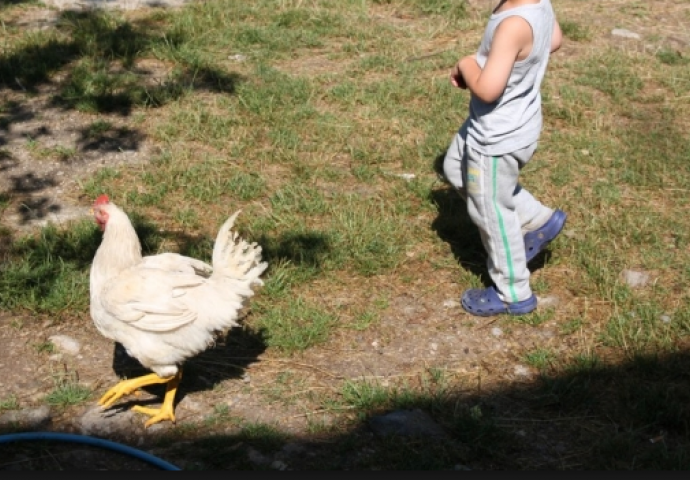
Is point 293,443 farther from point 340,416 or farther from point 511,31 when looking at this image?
point 511,31

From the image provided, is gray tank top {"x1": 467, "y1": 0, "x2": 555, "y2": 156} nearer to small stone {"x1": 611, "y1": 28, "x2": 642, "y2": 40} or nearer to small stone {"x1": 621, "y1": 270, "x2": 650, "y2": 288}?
small stone {"x1": 621, "y1": 270, "x2": 650, "y2": 288}

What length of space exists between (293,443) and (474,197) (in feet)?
4.83

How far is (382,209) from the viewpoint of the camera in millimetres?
5578

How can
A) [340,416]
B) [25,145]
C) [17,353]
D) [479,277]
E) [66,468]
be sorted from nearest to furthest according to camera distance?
[66,468] < [340,416] < [17,353] < [479,277] < [25,145]

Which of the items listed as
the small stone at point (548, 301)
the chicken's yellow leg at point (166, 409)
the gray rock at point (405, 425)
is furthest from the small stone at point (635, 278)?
the chicken's yellow leg at point (166, 409)

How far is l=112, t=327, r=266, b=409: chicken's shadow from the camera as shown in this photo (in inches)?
167

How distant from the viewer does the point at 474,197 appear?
14.9 feet

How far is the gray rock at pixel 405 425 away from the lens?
3.89m

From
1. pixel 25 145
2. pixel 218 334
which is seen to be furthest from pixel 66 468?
pixel 25 145

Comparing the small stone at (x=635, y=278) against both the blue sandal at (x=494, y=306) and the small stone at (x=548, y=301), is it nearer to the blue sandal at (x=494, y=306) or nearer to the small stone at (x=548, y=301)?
the small stone at (x=548, y=301)

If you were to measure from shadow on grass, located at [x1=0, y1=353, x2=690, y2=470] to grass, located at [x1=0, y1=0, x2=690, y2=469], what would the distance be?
0.01m

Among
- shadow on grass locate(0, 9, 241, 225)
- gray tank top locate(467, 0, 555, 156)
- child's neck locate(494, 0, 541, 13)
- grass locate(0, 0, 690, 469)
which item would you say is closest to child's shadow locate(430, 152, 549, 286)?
grass locate(0, 0, 690, 469)

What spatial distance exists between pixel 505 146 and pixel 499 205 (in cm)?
30

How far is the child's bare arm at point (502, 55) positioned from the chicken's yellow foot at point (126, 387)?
5.97ft
